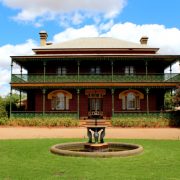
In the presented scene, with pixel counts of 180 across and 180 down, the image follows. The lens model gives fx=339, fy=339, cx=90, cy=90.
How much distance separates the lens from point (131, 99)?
3353cm

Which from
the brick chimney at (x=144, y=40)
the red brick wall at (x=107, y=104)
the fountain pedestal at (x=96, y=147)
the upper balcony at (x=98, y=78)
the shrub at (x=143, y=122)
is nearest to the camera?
the fountain pedestal at (x=96, y=147)

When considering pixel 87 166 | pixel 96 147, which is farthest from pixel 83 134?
pixel 87 166

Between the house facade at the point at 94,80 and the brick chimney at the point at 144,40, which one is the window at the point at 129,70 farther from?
the brick chimney at the point at 144,40

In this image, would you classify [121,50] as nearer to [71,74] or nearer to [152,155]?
[71,74]

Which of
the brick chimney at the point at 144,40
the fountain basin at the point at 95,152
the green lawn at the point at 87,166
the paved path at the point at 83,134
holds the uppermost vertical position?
the brick chimney at the point at 144,40

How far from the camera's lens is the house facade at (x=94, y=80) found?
31.2 m

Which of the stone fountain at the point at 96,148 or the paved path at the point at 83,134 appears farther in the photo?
the paved path at the point at 83,134

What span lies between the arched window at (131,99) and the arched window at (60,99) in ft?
17.4

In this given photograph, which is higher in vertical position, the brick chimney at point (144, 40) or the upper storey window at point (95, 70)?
the brick chimney at point (144, 40)

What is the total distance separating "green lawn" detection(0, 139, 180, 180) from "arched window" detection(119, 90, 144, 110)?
1948 centimetres

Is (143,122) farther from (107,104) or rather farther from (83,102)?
(83,102)

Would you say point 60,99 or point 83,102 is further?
point 83,102

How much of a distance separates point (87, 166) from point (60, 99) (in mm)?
23289

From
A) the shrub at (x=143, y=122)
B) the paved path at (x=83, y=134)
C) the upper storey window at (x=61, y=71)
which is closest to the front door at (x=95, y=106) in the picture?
the upper storey window at (x=61, y=71)
